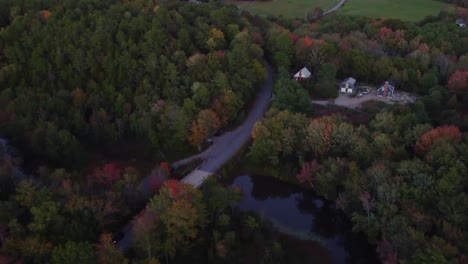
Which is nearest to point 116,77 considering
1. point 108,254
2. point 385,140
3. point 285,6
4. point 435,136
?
point 108,254

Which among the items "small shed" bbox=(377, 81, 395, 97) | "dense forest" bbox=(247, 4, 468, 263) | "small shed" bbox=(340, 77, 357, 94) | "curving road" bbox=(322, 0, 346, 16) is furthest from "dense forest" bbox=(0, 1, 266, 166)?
"curving road" bbox=(322, 0, 346, 16)

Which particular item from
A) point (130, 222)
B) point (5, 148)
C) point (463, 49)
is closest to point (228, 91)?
point (130, 222)

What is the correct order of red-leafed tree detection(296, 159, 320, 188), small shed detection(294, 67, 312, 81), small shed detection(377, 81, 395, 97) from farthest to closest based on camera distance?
small shed detection(294, 67, 312, 81)
small shed detection(377, 81, 395, 97)
red-leafed tree detection(296, 159, 320, 188)

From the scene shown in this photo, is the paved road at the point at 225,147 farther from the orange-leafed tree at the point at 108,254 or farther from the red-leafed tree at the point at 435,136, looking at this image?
the red-leafed tree at the point at 435,136

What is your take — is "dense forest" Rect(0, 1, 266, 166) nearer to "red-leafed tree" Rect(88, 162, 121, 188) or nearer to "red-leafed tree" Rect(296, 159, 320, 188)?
"red-leafed tree" Rect(88, 162, 121, 188)

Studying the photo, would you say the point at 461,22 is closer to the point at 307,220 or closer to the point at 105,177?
the point at 307,220

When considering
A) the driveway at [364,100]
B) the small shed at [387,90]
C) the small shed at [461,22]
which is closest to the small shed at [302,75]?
the driveway at [364,100]

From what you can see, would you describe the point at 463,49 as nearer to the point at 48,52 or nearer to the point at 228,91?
the point at 228,91
